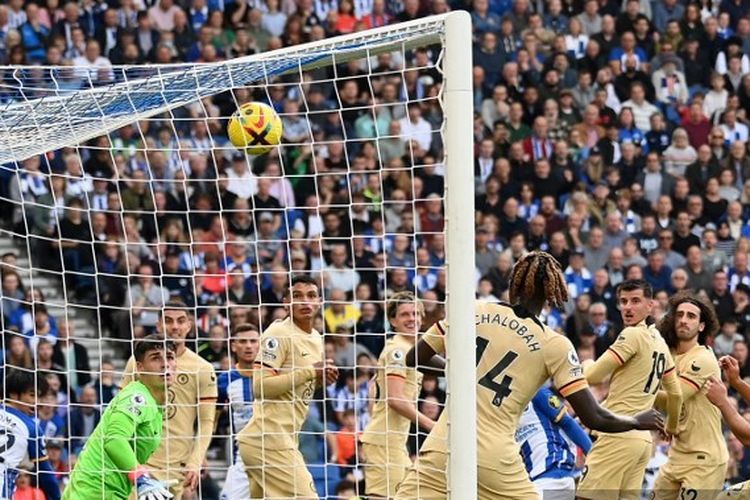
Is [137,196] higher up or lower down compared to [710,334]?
higher up

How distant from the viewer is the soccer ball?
9.37m

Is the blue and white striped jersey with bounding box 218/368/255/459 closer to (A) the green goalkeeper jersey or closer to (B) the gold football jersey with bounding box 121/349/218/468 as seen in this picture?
(B) the gold football jersey with bounding box 121/349/218/468

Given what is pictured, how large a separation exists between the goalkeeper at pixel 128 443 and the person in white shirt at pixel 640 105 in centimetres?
1066

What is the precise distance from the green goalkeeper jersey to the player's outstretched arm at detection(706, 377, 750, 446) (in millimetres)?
3309

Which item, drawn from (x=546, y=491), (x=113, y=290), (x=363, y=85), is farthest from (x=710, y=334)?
(x=363, y=85)

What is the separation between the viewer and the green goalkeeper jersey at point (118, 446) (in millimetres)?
9422

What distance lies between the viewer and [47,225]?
15688 millimetres

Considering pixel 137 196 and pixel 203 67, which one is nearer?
pixel 203 67

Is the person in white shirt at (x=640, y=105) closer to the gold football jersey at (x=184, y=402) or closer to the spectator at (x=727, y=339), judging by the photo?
the spectator at (x=727, y=339)

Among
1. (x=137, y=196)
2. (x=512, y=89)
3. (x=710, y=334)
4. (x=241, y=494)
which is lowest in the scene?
(x=241, y=494)

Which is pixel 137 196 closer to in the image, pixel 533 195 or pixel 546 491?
pixel 533 195

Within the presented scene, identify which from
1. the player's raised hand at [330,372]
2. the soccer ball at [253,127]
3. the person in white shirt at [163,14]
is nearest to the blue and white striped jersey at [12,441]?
the player's raised hand at [330,372]

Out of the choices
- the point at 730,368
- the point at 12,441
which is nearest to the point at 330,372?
the point at 12,441

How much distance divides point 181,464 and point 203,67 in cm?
346
